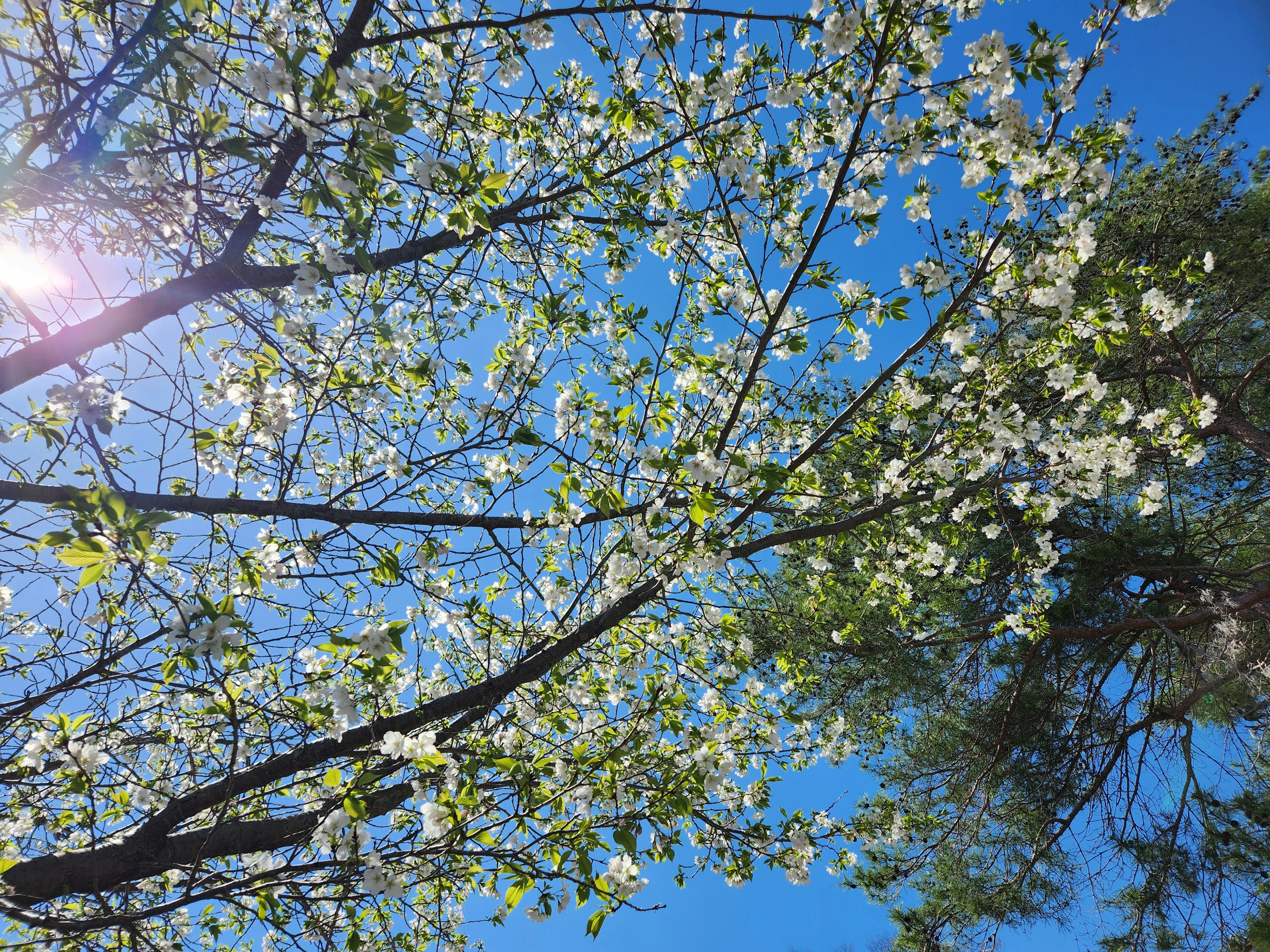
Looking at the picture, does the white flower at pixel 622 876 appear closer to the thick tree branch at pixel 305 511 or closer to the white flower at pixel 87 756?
the thick tree branch at pixel 305 511

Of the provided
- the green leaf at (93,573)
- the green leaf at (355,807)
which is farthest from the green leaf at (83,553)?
the green leaf at (355,807)

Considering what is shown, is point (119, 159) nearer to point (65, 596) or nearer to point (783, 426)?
point (65, 596)

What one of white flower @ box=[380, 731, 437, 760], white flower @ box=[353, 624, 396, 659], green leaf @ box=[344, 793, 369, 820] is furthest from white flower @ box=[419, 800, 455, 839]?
white flower @ box=[353, 624, 396, 659]

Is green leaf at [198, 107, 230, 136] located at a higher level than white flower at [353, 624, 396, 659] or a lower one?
higher

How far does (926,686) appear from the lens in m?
4.83

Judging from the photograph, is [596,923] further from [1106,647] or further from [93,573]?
[1106,647]

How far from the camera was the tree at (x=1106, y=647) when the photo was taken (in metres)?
4.50

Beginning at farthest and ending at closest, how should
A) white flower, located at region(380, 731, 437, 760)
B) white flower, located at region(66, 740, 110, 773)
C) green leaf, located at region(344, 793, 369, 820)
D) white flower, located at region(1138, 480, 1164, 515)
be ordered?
white flower, located at region(1138, 480, 1164, 515)
white flower, located at region(66, 740, 110, 773)
white flower, located at region(380, 731, 437, 760)
green leaf, located at region(344, 793, 369, 820)

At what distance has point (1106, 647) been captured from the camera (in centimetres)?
511

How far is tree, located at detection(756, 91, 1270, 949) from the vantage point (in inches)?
177

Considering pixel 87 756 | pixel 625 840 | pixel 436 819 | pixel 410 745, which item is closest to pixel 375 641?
pixel 410 745

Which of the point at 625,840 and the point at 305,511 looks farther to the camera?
the point at 305,511

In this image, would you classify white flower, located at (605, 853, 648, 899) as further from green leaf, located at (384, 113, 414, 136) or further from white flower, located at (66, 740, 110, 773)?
green leaf, located at (384, 113, 414, 136)

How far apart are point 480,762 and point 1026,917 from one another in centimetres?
569
